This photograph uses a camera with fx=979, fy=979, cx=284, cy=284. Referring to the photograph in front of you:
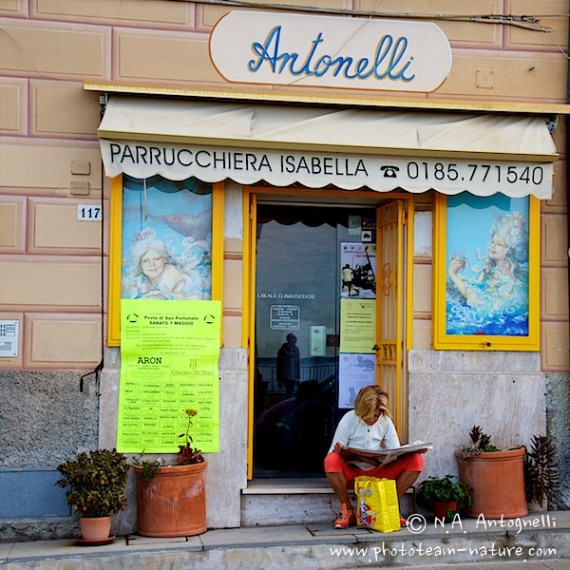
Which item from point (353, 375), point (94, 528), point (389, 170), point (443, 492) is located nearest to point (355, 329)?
point (353, 375)

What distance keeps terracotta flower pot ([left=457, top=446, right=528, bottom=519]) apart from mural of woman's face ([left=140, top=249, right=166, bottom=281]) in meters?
3.07

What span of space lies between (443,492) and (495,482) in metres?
0.49

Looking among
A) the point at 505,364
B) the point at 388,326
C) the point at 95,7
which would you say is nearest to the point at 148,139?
the point at 95,7

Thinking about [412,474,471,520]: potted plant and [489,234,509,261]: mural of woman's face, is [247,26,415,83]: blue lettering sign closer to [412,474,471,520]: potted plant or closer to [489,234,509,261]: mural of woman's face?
[489,234,509,261]: mural of woman's face

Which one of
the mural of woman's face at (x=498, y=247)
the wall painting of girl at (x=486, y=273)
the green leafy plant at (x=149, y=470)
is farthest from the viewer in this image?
the mural of woman's face at (x=498, y=247)

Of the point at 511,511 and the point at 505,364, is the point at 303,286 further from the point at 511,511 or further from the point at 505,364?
the point at 511,511

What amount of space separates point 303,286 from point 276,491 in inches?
77.5

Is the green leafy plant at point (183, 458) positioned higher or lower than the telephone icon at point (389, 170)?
lower

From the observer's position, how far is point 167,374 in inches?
321

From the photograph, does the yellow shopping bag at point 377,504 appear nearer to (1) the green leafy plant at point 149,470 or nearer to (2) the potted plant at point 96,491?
(1) the green leafy plant at point 149,470

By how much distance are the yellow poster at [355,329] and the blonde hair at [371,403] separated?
1.06 metres

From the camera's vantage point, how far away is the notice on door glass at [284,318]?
9094 mm

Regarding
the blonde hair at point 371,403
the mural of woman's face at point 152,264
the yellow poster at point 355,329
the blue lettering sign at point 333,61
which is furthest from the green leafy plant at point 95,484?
the blue lettering sign at point 333,61

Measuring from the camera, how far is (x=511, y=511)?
326 inches
